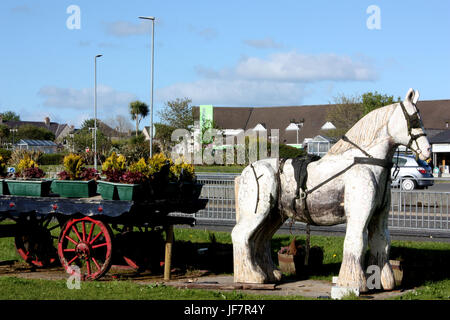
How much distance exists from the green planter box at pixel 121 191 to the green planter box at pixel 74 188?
10.8 inches

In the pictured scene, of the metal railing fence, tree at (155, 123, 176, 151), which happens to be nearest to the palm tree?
tree at (155, 123, 176, 151)

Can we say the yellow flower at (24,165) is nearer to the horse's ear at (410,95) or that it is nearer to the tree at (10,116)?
the horse's ear at (410,95)

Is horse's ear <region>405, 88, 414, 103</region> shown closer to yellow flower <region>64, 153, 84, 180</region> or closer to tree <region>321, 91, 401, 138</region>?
yellow flower <region>64, 153, 84, 180</region>

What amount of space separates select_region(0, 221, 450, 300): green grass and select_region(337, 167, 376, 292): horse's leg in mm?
671

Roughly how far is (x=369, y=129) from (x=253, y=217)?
2.04 metres

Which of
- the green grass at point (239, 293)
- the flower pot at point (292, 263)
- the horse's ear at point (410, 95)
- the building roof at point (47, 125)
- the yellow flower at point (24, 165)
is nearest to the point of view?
the green grass at point (239, 293)

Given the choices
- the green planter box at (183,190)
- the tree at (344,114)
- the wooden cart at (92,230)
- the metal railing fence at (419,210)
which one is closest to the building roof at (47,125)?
the tree at (344,114)

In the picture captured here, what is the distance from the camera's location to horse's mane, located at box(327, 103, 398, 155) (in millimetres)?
8234

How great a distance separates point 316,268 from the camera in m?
10.3

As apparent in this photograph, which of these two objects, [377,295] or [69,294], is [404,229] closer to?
[377,295]

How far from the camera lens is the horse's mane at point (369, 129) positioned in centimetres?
823

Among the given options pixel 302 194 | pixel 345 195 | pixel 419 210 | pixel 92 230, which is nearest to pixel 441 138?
pixel 419 210

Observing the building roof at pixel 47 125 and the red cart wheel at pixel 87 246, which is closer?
the red cart wheel at pixel 87 246

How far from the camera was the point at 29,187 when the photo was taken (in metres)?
9.37
